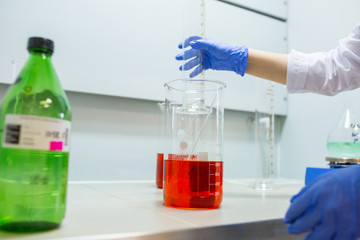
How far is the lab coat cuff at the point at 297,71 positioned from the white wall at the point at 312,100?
0.53 metres

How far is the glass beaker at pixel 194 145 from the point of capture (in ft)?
2.18

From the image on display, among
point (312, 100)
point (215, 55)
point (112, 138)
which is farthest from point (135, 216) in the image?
point (312, 100)

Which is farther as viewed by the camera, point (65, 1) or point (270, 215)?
point (65, 1)

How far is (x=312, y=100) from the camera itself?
1764mm

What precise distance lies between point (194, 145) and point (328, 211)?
0.98 feet

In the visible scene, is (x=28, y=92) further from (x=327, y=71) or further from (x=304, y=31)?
(x=304, y=31)

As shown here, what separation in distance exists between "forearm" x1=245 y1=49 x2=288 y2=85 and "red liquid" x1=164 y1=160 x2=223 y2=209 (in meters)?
0.60

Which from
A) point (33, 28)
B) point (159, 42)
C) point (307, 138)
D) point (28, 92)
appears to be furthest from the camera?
point (307, 138)

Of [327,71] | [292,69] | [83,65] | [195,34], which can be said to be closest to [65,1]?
[83,65]

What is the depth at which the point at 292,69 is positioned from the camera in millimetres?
1152

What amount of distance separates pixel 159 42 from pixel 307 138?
1.01 meters

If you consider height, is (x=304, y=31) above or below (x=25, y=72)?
above

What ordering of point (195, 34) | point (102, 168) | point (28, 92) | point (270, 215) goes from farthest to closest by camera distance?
point (102, 168)
point (195, 34)
point (270, 215)
point (28, 92)

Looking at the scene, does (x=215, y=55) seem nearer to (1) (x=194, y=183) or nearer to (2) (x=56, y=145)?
(1) (x=194, y=183)
